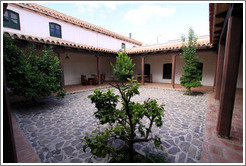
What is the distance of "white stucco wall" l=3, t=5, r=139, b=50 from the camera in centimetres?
899

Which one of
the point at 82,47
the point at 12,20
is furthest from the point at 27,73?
the point at 12,20

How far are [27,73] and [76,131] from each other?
3.16 meters

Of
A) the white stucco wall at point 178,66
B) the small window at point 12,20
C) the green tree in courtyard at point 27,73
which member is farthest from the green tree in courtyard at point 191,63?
the small window at point 12,20

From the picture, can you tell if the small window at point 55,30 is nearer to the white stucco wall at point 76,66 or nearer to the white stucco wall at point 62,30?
the white stucco wall at point 62,30

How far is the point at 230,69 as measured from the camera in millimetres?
2668

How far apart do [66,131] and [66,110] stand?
1911 millimetres

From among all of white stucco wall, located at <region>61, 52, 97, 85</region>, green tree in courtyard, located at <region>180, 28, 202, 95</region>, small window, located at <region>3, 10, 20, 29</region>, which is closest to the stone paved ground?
green tree in courtyard, located at <region>180, 28, 202, 95</region>

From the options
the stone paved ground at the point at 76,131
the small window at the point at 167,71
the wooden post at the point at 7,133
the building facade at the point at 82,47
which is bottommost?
the stone paved ground at the point at 76,131

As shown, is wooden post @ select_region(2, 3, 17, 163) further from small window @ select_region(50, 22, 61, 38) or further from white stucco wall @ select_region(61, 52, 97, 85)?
small window @ select_region(50, 22, 61, 38)

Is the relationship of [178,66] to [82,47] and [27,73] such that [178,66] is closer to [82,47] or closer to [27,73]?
[82,47]

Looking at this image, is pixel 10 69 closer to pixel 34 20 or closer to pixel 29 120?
pixel 29 120

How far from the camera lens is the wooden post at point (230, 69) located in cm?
256

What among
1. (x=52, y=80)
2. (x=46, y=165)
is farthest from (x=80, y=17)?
(x=46, y=165)

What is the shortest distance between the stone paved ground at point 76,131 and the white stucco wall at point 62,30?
6.76 meters
